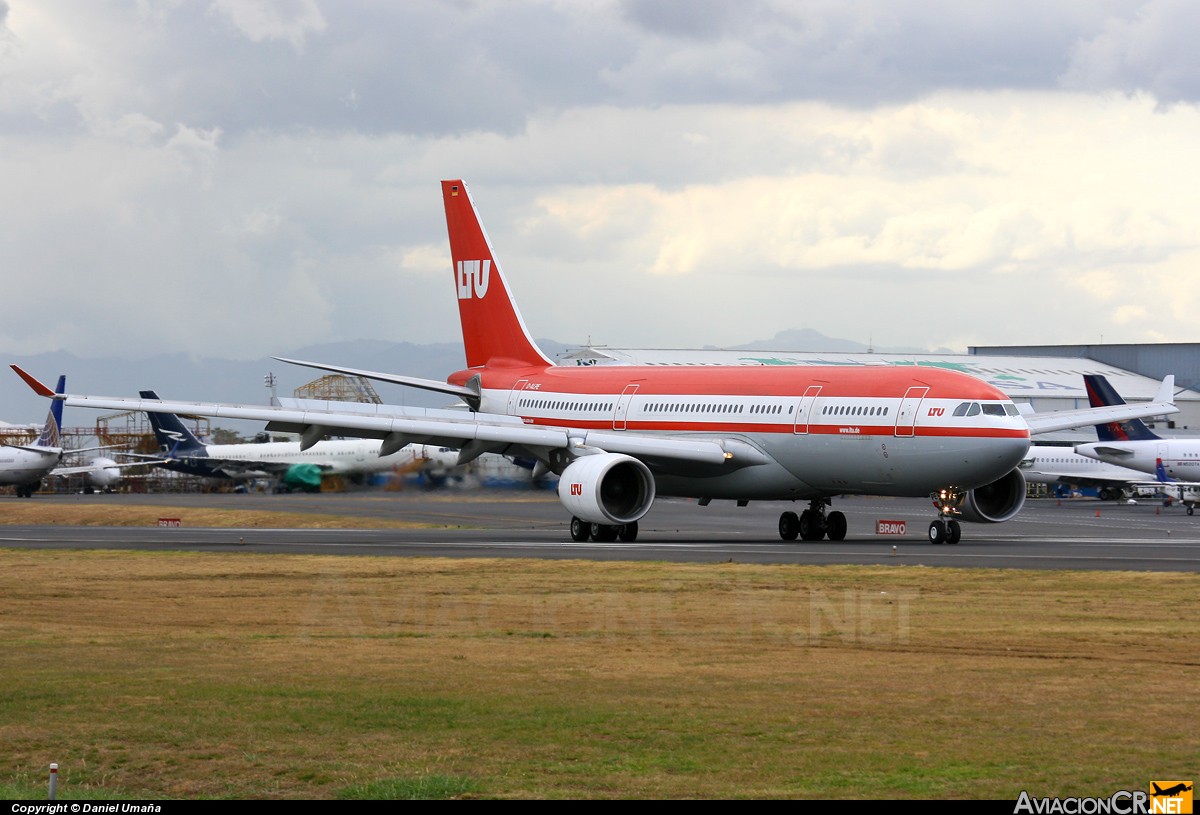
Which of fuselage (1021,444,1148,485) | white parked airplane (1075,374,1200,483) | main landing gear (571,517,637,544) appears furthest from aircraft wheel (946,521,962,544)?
fuselage (1021,444,1148,485)

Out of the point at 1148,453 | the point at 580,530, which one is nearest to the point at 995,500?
the point at 580,530

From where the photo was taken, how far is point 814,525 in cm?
3959

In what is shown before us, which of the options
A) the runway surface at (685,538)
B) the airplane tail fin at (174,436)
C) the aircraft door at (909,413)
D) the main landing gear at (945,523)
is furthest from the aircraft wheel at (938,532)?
the airplane tail fin at (174,436)

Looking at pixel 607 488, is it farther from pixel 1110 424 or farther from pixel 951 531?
pixel 1110 424

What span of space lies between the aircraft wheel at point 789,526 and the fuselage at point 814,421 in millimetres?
641

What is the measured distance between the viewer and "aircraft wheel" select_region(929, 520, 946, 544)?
36.5 metres

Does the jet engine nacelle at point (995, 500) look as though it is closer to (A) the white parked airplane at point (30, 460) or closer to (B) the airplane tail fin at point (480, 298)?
(B) the airplane tail fin at point (480, 298)

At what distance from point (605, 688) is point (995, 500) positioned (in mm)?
26449

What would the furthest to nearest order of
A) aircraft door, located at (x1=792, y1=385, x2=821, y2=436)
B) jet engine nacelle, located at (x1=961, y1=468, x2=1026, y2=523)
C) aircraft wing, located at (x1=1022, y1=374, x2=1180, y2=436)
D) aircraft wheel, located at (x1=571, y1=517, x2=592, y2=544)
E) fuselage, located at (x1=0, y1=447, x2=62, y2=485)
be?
fuselage, located at (x1=0, y1=447, x2=62, y2=485) < aircraft wing, located at (x1=1022, y1=374, x2=1180, y2=436) < jet engine nacelle, located at (x1=961, y1=468, x2=1026, y2=523) < aircraft wheel, located at (x1=571, y1=517, x2=592, y2=544) < aircraft door, located at (x1=792, y1=385, x2=821, y2=436)

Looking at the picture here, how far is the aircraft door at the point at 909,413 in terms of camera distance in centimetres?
3525

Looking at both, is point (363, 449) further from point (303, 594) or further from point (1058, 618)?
point (1058, 618)

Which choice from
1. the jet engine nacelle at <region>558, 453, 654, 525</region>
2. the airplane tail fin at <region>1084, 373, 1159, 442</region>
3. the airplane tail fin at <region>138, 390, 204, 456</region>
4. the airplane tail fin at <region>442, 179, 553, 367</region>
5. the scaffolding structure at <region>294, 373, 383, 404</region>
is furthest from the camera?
the scaffolding structure at <region>294, 373, 383, 404</region>

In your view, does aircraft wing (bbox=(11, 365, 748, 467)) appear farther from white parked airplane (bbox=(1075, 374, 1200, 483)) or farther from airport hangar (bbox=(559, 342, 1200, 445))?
airport hangar (bbox=(559, 342, 1200, 445))

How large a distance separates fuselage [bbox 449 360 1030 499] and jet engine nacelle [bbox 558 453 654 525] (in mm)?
1824
